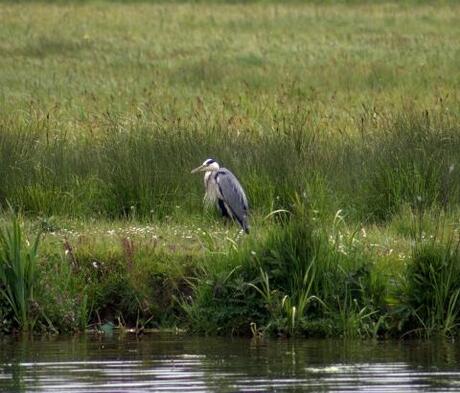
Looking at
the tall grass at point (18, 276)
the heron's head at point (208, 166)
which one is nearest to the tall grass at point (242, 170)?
the heron's head at point (208, 166)

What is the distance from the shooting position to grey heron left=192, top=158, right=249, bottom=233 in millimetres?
11828

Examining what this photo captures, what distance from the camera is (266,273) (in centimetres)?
991

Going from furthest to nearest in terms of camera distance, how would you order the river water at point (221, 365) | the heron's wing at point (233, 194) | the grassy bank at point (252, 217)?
the heron's wing at point (233, 194)
the grassy bank at point (252, 217)
the river water at point (221, 365)

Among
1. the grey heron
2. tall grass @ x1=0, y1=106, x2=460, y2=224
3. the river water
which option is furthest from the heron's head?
the river water

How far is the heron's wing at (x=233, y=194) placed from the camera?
11.8 metres

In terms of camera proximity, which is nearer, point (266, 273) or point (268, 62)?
point (266, 273)

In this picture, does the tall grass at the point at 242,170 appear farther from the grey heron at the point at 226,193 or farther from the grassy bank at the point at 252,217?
the grey heron at the point at 226,193

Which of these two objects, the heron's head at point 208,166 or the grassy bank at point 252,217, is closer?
the grassy bank at point 252,217

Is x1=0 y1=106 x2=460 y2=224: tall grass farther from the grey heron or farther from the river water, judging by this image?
the river water

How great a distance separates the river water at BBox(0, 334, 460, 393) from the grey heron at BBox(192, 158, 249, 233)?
2040 millimetres

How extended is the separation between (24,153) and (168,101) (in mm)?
7410

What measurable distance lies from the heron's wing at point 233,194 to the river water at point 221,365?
2.06m

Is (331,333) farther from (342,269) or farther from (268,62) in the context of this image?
(268,62)

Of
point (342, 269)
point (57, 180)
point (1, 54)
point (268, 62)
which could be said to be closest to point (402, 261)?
point (342, 269)
